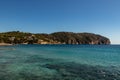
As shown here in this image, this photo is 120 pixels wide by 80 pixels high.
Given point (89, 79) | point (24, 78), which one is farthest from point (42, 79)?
point (89, 79)

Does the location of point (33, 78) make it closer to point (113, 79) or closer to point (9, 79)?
point (9, 79)

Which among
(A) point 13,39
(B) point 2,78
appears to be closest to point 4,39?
(A) point 13,39

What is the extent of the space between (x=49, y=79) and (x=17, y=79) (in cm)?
325

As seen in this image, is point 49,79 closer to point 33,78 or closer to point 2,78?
point 33,78

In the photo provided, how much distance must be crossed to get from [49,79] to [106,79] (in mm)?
6032

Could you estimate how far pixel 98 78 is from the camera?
18406 millimetres

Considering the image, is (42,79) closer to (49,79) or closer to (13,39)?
(49,79)

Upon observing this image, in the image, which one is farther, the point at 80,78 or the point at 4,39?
the point at 4,39

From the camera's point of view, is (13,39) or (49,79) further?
(13,39)

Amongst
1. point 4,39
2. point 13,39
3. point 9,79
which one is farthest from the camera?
point 13,39

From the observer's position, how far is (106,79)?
712 inches

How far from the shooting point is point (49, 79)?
17.6m

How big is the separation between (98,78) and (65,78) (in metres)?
3.58

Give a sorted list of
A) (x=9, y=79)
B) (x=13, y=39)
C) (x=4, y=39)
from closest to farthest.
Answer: (x=9, y=79), (x=4, y=39), (x=13, y=39)
